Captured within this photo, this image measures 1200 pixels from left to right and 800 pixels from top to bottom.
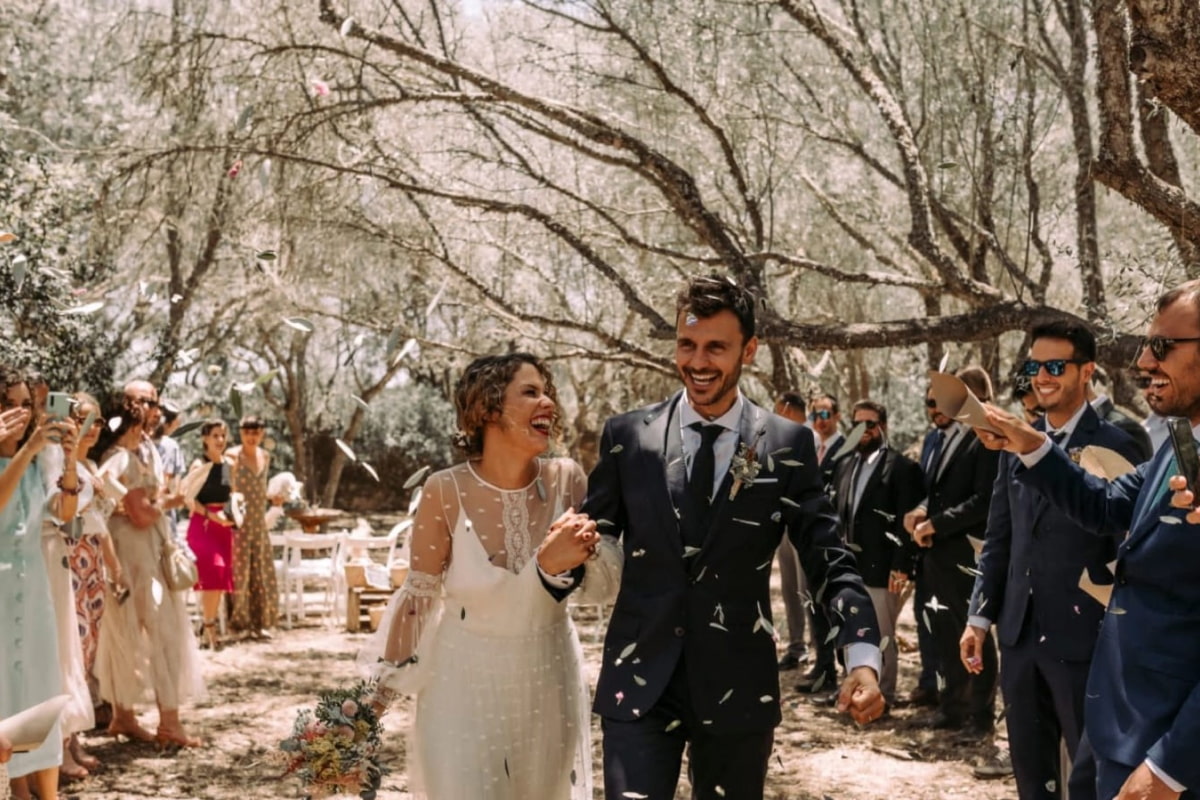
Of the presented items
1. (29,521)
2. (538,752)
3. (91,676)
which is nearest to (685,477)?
(538,752)

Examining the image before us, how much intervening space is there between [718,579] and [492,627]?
88 cm

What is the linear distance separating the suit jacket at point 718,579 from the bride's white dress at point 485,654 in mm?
547

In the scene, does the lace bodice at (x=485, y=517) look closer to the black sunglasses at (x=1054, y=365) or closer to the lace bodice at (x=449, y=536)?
the lace bodice at (x=449, y=536)

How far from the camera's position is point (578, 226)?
11281 mm

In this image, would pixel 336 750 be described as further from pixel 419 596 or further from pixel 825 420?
pixel 825 420

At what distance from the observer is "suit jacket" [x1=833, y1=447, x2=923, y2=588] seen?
783cm

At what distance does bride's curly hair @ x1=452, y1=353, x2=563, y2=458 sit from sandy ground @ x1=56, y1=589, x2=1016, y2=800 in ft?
7.81

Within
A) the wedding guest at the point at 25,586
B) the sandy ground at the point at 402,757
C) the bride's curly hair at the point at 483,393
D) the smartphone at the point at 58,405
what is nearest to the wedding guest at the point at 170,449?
the sandy ground at the point at 402,757

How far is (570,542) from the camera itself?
317cm

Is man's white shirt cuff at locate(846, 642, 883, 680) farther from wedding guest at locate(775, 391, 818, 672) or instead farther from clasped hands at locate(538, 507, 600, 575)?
wedding guest at locate(775, 391, 818, 672)

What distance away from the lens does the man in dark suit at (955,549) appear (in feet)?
23.2

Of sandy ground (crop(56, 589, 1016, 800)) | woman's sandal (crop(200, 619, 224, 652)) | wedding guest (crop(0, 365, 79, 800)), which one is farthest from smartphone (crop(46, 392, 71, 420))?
woman's sandal (crop(200, 619, 224, 652))

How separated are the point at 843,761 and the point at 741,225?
4940mm

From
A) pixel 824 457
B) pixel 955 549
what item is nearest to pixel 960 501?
pixel 955 549
